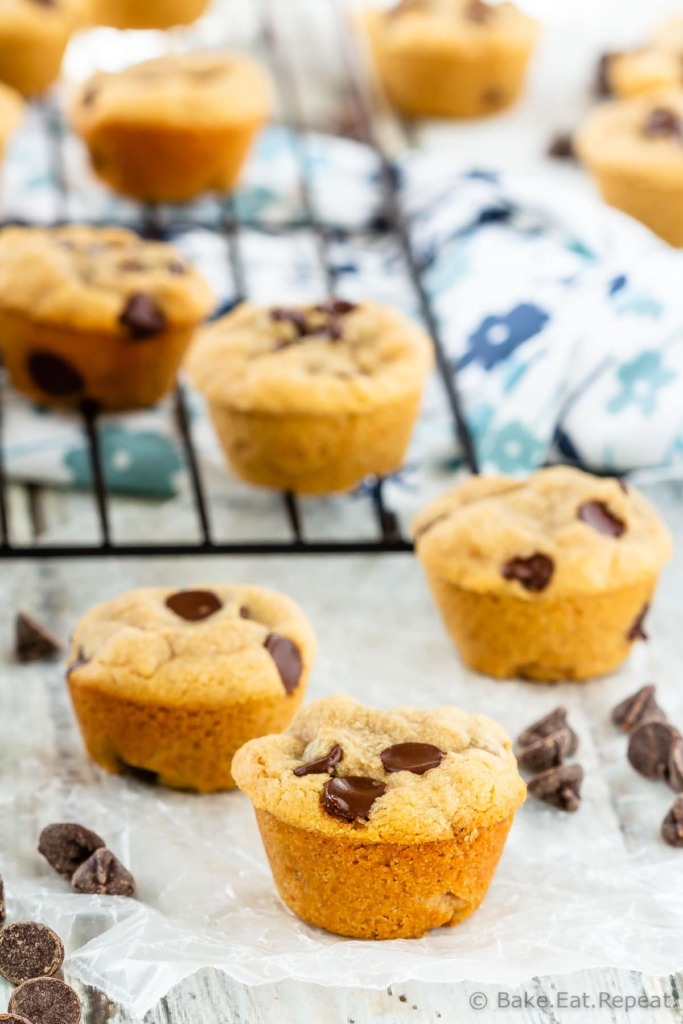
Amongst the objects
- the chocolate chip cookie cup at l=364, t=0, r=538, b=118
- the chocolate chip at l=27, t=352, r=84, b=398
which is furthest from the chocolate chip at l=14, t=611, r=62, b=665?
the chocolate chip cookie cup at l=364, t=0, r=538, b=118

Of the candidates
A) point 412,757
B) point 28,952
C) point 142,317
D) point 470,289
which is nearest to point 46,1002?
point 28,952

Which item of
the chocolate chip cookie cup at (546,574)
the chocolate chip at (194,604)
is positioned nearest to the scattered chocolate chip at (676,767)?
the chocolate chip cookie cup at (546,574)

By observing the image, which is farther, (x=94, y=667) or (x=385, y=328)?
(x=385, y=328)

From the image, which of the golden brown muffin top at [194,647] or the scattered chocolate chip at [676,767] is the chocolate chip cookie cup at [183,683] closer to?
the golden brown muffin top at [194,647]

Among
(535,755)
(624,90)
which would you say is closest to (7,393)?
(535,755)

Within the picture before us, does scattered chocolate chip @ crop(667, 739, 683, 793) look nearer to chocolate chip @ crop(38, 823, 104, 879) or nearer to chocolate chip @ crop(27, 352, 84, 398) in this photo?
chocolate chip @ crop(38, 823, 104, 879)

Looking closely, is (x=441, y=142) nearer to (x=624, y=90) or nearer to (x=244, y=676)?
(x=624, y=90)
